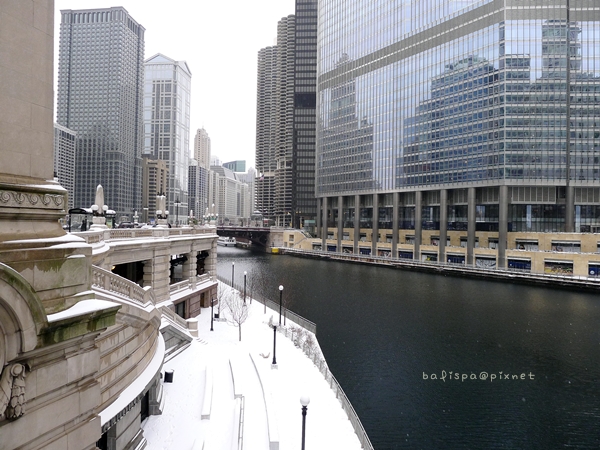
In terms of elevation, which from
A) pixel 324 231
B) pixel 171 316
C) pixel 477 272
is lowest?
pixel 477 272

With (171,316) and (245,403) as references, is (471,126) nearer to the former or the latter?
(171,316)

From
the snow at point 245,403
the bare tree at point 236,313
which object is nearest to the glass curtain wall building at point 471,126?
the bare tree at point 236,313

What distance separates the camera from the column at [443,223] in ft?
303

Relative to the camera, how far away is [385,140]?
378ft

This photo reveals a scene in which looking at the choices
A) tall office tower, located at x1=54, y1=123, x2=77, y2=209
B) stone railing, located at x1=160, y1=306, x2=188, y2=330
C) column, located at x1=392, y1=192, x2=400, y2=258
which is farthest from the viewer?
tall office tower, located at x1=54, y1=123, x2=77, y2=209

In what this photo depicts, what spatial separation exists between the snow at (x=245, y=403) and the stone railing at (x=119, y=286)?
5290 mm

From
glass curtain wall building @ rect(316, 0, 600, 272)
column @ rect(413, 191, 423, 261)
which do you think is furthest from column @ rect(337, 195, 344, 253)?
column @ rect(413, 191, 423, 261)

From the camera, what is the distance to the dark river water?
2127 cm

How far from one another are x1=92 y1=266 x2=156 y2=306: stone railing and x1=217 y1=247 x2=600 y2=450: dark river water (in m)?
13.7

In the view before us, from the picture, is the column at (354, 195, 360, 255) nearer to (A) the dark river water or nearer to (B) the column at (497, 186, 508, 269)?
(B) the column at (497, 186, 508, 269)

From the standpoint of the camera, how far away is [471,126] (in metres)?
92.2

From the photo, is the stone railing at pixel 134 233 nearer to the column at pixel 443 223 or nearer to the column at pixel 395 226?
the column at pixel 443 223

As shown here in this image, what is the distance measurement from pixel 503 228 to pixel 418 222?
2255 centimetres

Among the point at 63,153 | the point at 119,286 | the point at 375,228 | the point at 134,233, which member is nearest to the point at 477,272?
the point at 375,228
